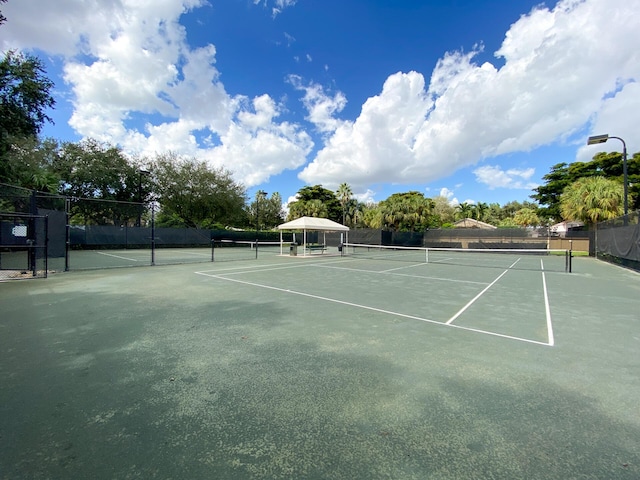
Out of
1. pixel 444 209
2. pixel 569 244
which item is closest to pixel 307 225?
pixel 569 244

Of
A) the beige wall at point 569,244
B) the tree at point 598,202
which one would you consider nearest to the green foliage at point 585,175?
the beige wall at point 569,244

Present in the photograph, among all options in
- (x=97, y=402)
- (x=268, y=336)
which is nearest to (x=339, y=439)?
(x=97, y=402)

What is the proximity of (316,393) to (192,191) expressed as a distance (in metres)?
36.1

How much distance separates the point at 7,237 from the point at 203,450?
15.1 m

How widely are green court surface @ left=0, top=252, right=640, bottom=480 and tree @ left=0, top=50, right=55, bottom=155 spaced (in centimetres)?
1213

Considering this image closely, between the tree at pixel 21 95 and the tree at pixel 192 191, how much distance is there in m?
20.6

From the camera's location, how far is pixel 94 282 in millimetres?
9328

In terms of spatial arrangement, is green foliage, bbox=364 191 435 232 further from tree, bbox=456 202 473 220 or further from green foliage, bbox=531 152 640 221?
tree, bbox=456 202 473 220

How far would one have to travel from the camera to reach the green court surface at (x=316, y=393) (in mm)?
2047

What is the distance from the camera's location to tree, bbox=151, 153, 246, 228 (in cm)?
3438

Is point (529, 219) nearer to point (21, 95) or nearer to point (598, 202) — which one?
point (598, 202)

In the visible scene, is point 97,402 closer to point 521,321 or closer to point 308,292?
point 308,292

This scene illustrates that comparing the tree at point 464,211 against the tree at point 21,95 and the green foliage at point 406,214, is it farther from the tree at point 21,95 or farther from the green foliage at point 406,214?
the tree at point 21,95

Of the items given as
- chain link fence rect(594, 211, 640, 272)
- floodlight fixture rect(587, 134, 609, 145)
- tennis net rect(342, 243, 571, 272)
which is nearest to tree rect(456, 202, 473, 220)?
tennis net rect(342, 243, 571, 272)
